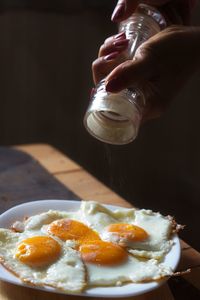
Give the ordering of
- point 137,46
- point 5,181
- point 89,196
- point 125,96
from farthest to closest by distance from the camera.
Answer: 1. point 5,181
2. point 89,196
3. point 137,46
4. point 125,96

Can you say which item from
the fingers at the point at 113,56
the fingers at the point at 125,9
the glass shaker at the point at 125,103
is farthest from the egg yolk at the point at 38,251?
the fingers at the point at 125,9

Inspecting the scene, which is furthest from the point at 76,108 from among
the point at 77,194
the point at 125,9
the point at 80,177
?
the point at 125,9

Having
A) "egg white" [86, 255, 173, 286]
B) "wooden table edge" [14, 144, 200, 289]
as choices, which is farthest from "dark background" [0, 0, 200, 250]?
"egg white" [86, 255, 173, 286]

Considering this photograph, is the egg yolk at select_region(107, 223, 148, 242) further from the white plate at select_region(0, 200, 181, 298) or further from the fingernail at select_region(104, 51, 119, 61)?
the fingernail at select_region(104, 51, 119, 61)

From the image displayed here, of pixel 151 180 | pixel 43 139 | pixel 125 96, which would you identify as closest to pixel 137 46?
pixel 125 96

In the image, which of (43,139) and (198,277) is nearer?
(198,277)

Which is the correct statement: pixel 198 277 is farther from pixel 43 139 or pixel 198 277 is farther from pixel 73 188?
pixel 43 139
